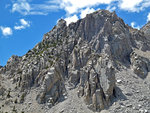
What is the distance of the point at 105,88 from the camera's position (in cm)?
5600

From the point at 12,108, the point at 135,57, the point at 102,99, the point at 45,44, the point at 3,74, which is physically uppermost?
the point at 45,44

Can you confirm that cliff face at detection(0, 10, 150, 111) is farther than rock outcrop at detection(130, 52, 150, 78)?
No

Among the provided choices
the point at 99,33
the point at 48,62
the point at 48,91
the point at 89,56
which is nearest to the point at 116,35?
the point at 99,33

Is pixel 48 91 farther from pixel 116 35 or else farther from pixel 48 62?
pixel 116 35

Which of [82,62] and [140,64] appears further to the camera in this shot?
[140,64]

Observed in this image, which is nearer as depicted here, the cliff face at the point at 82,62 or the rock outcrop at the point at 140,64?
the cliff face at the point at 82,62

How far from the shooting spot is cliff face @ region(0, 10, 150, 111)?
58094 millimetres

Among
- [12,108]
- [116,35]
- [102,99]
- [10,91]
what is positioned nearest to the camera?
[102,99]

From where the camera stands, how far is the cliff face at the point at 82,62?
58.1m

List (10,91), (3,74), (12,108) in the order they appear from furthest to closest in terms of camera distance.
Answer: (3,74), (10,91), (12,108)

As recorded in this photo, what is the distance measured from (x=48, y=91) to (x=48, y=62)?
536 inches

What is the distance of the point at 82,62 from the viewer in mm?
68938

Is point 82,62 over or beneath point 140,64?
over

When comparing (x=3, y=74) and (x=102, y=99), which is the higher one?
(x=3, y=74)
